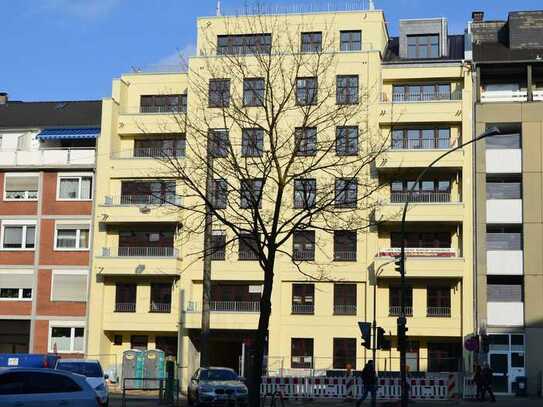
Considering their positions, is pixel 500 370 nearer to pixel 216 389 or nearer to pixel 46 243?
pixel 216 389

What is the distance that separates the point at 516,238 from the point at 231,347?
54.8 feet

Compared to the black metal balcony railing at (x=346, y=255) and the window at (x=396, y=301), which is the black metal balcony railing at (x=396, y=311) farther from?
the black metal balcony railing at (x=346, y=255)

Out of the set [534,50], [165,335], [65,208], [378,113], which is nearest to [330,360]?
[165,335]

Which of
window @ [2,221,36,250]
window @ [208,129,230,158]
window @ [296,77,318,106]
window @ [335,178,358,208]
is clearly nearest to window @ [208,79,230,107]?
window @ [208,129,230,158]

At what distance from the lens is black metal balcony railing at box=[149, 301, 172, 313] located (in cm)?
4906

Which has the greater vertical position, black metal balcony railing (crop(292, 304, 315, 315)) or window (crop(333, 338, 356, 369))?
black metal balcony railing (crop(292, 304, 315, 315))

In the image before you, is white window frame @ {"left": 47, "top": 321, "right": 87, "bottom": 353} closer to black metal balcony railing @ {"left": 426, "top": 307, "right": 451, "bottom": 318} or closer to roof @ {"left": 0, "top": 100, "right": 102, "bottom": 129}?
roof @ {"left": 0, "top": 100, "right": 102, "bottom": 129}

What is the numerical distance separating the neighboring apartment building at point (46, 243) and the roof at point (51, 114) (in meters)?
2.24

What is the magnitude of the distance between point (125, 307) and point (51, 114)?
1386 cm

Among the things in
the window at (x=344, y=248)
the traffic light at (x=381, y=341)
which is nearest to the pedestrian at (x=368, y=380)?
the traffic light at (x=381, y=341)

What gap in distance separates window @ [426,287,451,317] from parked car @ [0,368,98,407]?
3077 centimetres

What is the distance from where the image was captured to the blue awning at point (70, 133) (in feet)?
169

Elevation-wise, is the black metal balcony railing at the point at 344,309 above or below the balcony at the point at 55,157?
below

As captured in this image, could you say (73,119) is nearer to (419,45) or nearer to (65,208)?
(65,208)
